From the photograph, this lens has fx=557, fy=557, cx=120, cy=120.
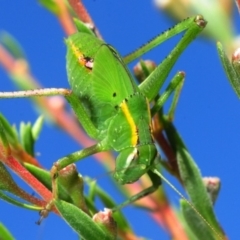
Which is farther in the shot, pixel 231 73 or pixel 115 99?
pixel 115 99

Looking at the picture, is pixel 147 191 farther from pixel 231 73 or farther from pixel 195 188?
pixel 231 73

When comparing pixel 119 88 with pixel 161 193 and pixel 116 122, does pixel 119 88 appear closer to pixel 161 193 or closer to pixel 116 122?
pixel 116 122

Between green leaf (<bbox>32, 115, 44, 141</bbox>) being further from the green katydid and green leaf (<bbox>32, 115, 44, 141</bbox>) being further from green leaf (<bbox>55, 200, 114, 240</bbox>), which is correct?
green leaf (<bbox>55, 200, 114, 240</bbox>)

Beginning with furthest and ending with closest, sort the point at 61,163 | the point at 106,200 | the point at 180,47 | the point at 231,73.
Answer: the point at 180,47 → the point at 106,200 → the point at 61,163 → the point at 231,73

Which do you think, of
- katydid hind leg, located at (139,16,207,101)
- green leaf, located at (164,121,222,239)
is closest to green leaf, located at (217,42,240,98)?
green leaf, located at (164,121,222,239)

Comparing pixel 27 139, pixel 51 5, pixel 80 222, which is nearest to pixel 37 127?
pixel 27 139

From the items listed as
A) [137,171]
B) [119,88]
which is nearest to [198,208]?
[137,171]

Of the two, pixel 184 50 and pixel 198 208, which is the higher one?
pixel 184 50

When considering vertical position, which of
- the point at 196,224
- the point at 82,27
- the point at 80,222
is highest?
the point at 82,27
